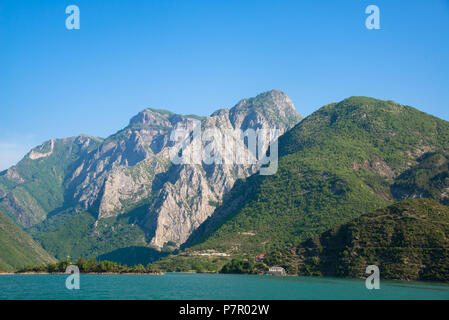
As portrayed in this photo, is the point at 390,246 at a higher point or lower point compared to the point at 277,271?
higher

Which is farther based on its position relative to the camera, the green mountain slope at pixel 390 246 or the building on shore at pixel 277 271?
the building on shore at pixel 277 271

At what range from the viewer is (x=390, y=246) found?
5738 inches

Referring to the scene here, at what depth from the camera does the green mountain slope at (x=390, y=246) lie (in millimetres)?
135875

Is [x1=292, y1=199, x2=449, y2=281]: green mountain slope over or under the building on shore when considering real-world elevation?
over

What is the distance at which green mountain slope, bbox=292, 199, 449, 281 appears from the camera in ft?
446

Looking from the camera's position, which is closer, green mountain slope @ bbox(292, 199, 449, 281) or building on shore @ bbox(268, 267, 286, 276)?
green mountain slope @ bbox(292, 199, 449, 281)

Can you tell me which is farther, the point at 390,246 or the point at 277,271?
the point at 277,271

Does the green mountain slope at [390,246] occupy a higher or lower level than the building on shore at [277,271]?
higher
